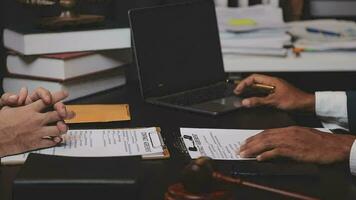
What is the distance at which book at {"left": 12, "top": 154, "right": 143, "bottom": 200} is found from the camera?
867 mm

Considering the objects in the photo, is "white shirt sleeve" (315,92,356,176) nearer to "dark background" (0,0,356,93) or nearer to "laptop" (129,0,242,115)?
"laptop" (129,0,242,115)

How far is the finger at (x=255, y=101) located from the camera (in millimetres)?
1527

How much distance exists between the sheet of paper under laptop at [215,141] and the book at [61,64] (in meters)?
0.49

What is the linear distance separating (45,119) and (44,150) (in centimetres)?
7

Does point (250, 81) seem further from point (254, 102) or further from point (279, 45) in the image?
point (279, 45)

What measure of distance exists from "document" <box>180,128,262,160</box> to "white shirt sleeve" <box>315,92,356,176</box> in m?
0.31

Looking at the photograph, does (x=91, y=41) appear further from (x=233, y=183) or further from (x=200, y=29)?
(x=233, y=183)

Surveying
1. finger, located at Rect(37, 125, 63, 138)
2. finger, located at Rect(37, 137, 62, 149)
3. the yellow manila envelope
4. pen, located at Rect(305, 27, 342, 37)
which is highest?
A: pen, located at Rect(305, 27, 342, 37)

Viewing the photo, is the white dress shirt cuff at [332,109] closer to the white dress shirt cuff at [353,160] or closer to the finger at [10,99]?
the white dress shirt cuff at [353,160]

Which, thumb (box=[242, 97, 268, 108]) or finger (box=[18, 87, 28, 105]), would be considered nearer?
finger (box=[18, 87, 28, 105])

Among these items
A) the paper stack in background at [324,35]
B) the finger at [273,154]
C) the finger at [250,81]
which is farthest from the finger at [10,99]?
the paper stack in background at [324,35]

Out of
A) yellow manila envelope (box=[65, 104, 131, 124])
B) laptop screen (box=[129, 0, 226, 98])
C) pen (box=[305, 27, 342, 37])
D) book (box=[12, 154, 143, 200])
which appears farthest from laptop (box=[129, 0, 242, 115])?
book (box=[12, 154, 143, 200])

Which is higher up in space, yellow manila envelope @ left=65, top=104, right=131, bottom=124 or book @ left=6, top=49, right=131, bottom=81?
book @ left=6, top=49, right=131, bottom=81

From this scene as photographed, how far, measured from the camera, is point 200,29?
1691 millimetres
